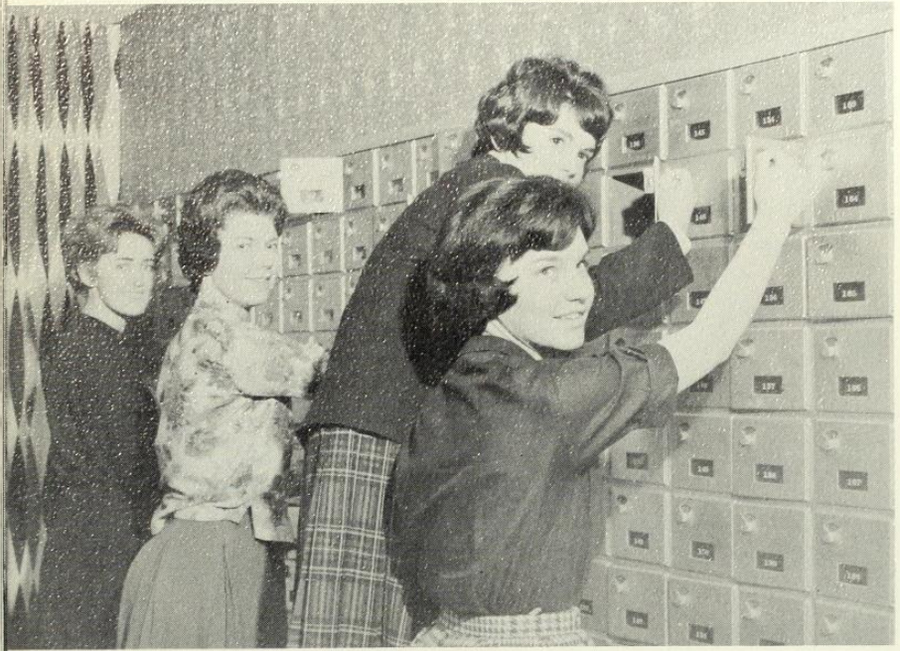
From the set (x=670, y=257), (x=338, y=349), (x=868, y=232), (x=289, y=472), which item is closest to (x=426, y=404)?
(x=338, y=349)

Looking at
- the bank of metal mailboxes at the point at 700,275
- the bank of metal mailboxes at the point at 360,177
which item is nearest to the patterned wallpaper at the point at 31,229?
the bank of metal mailboxes at the point at 360,177

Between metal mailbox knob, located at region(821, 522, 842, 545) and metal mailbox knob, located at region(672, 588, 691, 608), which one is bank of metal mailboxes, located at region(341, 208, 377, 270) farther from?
metal mailbox knob, located at region(821, 522, 842, 545)

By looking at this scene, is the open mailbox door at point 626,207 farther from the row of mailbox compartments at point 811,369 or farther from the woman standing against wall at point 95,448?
the woman standing against wall at point 95,448

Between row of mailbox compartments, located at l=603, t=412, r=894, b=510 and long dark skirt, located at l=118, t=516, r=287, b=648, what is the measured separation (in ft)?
2.75

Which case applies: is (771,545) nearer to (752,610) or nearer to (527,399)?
(752,610)

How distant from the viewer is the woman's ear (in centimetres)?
220

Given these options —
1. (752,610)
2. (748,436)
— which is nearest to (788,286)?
(748,436)

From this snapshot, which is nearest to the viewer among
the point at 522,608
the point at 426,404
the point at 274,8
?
the point at 522,608

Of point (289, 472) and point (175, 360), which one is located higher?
point (175, 360)

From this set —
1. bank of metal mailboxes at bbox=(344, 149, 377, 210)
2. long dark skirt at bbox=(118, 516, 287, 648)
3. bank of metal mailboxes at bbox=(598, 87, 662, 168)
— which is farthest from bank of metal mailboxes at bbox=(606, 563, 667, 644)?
bank of metal mailboxes at bbox=(344, 149, 377, 210)

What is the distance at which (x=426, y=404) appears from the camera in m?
2.00

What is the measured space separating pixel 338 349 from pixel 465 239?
1.21 feet

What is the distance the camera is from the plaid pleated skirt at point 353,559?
2.05 metres

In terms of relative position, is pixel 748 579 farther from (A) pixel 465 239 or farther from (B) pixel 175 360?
(B) pixel 175 360
